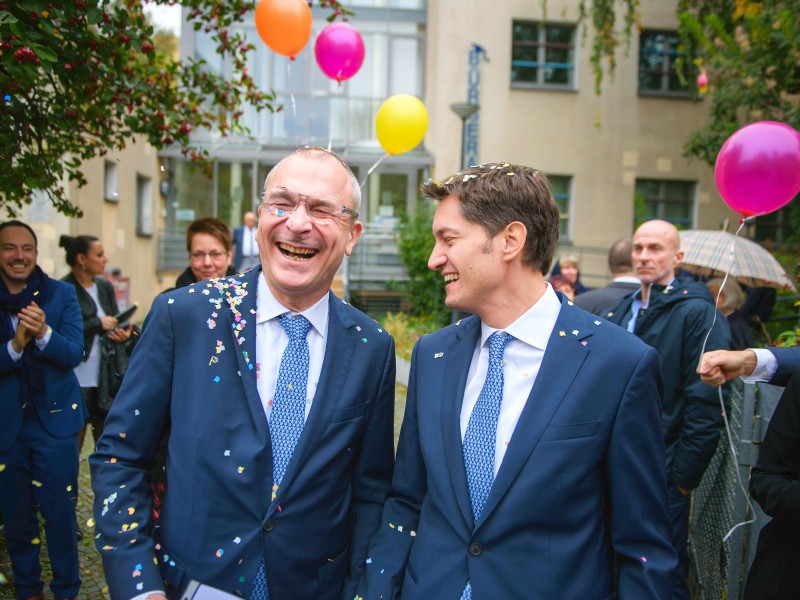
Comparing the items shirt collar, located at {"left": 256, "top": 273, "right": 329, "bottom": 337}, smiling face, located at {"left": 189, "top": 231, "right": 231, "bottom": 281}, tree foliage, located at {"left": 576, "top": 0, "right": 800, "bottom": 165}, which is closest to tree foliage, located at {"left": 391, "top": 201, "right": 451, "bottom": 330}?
tree foliage, located at {"left": 576, "top": 0, "right": 800, "bottom": 165}

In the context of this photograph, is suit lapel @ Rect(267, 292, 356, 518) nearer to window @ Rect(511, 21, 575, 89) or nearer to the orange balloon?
the orange balloon

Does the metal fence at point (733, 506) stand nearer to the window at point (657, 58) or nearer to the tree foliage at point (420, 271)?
the tree foliage at point (420, 271)

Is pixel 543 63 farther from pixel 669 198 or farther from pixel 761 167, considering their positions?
pixel 761 167

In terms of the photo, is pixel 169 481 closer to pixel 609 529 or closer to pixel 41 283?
pixel 609 529

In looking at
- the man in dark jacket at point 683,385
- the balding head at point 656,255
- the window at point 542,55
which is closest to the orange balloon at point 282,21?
the balding head at point 656,255

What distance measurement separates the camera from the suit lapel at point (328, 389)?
2.09 metres

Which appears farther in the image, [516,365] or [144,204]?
[144,204]

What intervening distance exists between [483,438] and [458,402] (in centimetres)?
13

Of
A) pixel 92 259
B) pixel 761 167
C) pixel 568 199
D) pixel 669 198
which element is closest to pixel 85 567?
pixel 92 259

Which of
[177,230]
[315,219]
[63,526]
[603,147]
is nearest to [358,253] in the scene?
[177,230]

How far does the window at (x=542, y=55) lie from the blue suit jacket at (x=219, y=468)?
1693cm

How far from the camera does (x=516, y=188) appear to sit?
215 cm

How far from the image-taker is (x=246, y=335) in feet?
7.21

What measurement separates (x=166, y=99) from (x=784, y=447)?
4.26 metres
